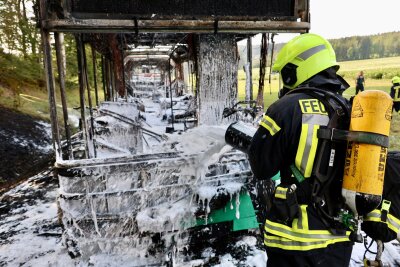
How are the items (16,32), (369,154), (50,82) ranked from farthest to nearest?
(16,32), (50,82), (369,154)

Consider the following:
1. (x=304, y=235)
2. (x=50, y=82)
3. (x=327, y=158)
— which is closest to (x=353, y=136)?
(x=327, y=158)

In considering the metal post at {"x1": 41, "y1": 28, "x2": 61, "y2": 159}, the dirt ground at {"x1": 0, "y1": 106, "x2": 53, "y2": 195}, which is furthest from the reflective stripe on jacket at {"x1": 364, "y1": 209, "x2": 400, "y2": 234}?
the dirt ground at {"x1": 0, "y1": 106, "x2": 53, "y2": 195}

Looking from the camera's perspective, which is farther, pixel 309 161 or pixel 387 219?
pixel 387 219

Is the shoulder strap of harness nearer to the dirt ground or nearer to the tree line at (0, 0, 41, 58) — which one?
the dirt ground

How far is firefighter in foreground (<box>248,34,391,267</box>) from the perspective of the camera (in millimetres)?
1921

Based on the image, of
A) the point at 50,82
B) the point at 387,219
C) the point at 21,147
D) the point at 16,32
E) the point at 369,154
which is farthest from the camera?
the point at 16,32

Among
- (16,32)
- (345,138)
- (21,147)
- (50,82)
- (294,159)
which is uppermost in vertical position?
(16,32)

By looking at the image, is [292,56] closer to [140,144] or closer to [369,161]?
[369,161]

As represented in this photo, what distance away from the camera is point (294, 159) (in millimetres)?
2006

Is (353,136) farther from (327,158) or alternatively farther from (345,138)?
(327,158)

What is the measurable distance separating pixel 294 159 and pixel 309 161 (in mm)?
105

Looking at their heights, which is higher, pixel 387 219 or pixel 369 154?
pixel 369 154

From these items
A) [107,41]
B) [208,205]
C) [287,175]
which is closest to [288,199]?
[287,175]

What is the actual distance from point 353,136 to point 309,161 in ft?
0.97
